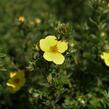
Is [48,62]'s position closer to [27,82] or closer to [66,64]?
[66,64]

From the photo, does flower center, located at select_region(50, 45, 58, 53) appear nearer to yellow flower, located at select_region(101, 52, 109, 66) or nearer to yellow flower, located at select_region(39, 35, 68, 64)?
yellow flower, located at select_region(39, 35, 68, 64)

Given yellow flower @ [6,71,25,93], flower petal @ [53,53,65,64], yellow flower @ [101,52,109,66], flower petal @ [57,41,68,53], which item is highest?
flower petal @ [57,41,68,53]

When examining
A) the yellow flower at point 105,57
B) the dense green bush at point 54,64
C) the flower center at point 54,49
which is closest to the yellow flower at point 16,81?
the dense green bush at point 54,64

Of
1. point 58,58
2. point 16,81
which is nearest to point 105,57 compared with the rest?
point 58,58

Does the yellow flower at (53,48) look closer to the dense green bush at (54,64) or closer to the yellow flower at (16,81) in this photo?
the dense green bush at (54,64)

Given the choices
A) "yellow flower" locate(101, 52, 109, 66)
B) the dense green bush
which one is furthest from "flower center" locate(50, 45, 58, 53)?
"yellow flower" locate(101, 52, 109, 66)

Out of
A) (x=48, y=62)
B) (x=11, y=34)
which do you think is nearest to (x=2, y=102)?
(x=11, y=34)

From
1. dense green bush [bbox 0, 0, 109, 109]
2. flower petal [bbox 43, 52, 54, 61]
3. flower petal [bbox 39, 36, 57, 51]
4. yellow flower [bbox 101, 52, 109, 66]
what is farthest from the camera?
yellow flower [bbox 101, 52, 109, 66]

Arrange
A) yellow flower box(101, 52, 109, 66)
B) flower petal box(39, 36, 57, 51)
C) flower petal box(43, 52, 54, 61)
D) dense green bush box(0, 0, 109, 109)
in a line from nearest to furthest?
flower petal box(43, 52, 54, 61) < flower petal box(39, 36, 57, 51) < dense green bush box(0, 0, 109, 109) < yellow flower box(101, 52, 109, 66)
